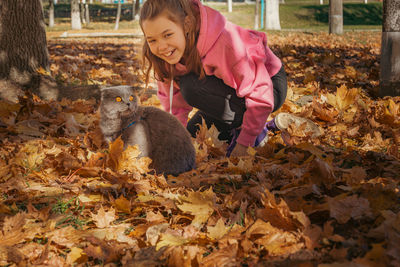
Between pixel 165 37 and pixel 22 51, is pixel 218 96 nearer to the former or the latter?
pixel 165 37

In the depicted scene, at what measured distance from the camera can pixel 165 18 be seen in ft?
7.69

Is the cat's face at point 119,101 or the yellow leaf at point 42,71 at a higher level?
the yellow leaf at point 42,71

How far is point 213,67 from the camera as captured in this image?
2.77 metres

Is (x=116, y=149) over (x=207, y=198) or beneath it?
over

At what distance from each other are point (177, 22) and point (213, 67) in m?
0.51

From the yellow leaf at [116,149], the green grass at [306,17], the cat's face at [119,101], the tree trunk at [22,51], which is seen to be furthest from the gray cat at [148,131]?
the green grass at [306,17]

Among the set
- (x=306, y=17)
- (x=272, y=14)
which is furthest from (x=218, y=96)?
(x=306, y=17)

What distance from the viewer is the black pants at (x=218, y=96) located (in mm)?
2883

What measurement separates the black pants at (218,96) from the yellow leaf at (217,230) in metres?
1.48

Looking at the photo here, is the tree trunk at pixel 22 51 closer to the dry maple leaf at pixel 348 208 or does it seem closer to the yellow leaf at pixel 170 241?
the yellow leaf at pixel 170 241

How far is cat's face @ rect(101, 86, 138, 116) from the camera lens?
231 centimetres

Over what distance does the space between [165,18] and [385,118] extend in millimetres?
2017

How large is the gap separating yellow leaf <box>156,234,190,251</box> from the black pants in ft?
5.01

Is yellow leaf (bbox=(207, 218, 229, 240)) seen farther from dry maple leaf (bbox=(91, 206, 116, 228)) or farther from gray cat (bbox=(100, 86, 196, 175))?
gray cat (bbox=(100, 86, 196, 175))
